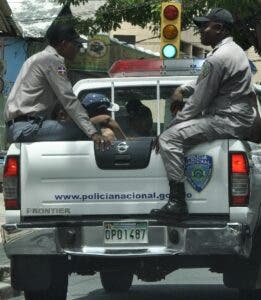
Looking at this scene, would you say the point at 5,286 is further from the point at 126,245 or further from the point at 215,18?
the point at 215,18

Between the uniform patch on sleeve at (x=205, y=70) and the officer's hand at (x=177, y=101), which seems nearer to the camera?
the uniform patch on sleeve at (x=205, y=70)

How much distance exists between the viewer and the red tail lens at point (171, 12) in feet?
40.4

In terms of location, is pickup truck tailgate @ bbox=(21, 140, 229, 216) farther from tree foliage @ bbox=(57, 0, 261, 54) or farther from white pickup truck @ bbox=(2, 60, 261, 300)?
tree foliage @ bbox=(57, 0, 261, 54)

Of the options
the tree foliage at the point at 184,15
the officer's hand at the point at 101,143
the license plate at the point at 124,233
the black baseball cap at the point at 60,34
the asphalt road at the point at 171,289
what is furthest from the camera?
the tree foliage at the point at 184,15

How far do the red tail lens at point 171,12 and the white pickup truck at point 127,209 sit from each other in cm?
627

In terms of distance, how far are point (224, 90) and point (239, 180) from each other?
760 millimetres

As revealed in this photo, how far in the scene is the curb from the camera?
336 inches

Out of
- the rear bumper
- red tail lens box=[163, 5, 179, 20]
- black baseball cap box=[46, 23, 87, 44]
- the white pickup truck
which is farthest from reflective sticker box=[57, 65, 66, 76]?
red tail lens box=[163, 5, 179, 20]

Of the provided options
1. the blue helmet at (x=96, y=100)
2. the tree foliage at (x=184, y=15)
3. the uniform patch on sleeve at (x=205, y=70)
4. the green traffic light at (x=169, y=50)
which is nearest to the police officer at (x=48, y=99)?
the blue helmet at (x=96, y=100)

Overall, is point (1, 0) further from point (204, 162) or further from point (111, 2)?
point (204, 162)

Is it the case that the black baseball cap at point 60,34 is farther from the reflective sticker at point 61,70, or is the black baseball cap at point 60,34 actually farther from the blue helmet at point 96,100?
the blue helmet at point 96,100

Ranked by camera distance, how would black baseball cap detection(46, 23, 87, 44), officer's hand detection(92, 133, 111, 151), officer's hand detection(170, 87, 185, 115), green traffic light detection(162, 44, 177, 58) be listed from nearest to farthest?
officer's hand detection(92, 133, 111, 151)
black baseball cap detection(46, 23, 87, 44)
officer's hand detection(170, 87, 185, 115)
green traffic light detection(162, 44, 177, 58)

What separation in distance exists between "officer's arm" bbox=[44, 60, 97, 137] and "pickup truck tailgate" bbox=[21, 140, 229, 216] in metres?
0.24

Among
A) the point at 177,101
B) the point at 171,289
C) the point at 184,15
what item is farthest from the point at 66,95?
the point at 184,15
